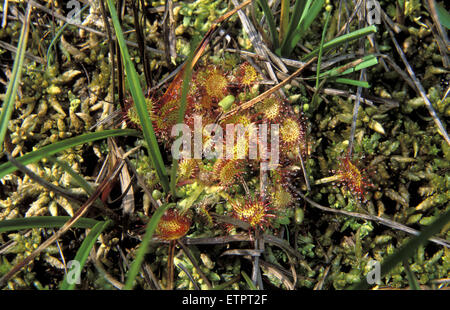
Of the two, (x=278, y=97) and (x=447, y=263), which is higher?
(x=278, y=97)

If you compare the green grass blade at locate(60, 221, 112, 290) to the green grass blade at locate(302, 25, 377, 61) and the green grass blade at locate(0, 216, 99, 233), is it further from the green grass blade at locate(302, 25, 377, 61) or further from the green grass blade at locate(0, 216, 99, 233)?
the green grass blade at locate(302, 25, 377, 61)

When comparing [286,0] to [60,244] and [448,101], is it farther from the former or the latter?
[60,244]

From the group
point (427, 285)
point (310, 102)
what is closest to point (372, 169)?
point (310, 102)

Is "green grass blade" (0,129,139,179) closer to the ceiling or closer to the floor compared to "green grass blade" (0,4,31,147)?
closer to the floor

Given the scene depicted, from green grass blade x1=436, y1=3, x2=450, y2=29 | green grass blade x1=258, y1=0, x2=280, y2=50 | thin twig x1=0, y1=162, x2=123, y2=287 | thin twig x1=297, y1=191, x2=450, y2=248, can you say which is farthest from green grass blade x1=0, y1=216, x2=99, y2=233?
green grass blade x1=436, y1=3, x2=450, y2=29

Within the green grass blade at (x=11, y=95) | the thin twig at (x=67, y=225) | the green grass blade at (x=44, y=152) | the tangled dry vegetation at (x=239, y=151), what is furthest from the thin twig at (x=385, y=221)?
the green grass blade at (x=11, y=95)

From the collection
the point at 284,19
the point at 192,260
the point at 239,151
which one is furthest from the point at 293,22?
the point at 192,260
